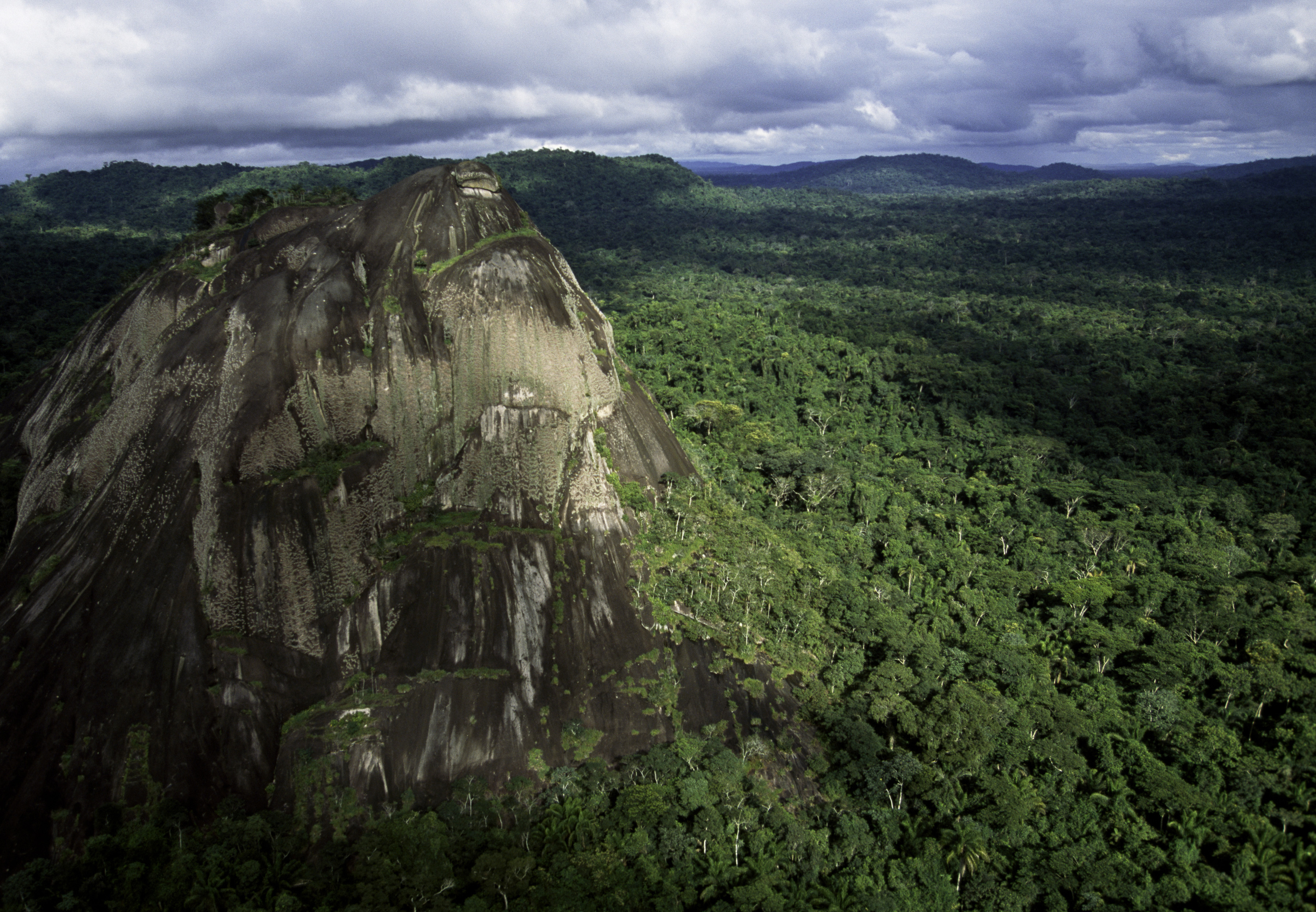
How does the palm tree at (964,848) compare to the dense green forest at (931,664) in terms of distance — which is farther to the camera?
the palm tree at (964,848)

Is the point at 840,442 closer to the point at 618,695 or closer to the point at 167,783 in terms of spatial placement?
the point at 618,695

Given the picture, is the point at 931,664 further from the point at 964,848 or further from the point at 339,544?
the point at 339,544

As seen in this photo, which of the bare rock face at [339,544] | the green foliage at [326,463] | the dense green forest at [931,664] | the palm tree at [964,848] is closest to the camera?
the dense green forest at [931,664]

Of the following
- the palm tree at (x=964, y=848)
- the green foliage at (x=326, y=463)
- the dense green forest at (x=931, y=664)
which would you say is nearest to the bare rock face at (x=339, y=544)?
A: the green foliage at (x=326, y=463)

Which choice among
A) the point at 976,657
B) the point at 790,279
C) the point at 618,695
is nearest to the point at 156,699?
the point at 618,695

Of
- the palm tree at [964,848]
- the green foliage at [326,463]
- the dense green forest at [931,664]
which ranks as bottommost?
the palm tree at [964,848]

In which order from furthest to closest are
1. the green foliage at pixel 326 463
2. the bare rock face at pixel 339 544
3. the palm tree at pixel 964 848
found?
the green foliage at pixel 326 463 → the bare rock face at pixel 339 544 → the palm tree at pixel 964 848

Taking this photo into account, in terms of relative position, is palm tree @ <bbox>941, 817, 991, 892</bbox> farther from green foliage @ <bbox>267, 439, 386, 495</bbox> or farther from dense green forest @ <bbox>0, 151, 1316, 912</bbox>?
green foliage @ <bbox>267, 439, 386, 495</bbox>

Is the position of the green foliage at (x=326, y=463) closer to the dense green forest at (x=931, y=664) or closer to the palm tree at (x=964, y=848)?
the dense green forest at (x=931, y=664)
